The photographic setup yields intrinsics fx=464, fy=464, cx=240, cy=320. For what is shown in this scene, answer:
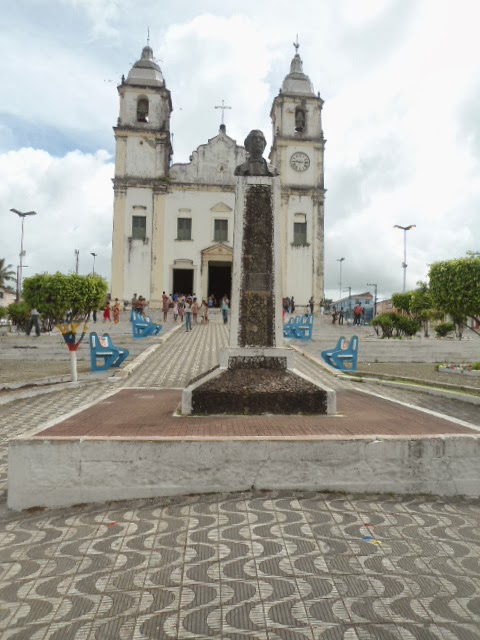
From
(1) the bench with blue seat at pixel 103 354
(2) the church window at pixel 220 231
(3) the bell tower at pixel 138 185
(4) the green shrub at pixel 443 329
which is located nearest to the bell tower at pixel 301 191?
(2) the church window at pixel 220 231

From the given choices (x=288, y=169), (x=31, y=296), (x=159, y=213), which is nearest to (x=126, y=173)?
(x=159, y=213)

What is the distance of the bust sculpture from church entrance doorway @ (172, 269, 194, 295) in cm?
2226

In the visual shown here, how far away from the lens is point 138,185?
26.7 m

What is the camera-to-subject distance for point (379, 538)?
266cm

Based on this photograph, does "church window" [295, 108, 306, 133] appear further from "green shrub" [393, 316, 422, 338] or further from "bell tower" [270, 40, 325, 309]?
"green shrub" [393, 316, 422, 338]

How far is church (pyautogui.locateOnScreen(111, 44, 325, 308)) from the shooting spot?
26594mm

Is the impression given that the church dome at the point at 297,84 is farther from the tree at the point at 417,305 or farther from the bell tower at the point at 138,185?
the tree at the point at 417,305

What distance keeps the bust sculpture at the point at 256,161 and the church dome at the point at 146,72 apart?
25043 mm

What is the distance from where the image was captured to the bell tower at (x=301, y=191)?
90.0 ft

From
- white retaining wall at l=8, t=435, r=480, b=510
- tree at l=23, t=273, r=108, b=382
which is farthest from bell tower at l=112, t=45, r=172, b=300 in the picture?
white retaining wall at l=8, t=435, r=480, b=510

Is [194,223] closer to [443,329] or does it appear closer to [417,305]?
[417,305]

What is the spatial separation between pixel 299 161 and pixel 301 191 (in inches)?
73.5

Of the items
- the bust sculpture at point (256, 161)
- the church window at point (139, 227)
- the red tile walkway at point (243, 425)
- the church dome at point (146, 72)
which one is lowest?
the red tile walkway at point (243, 425)

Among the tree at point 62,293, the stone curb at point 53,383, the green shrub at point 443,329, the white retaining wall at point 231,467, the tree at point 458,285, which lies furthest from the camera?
the green shrub at point 443,329
